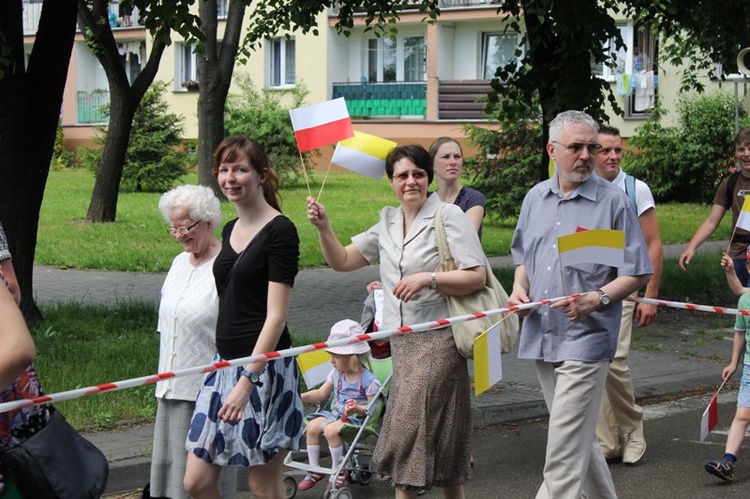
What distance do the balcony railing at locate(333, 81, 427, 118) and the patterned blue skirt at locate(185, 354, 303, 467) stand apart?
33785mm

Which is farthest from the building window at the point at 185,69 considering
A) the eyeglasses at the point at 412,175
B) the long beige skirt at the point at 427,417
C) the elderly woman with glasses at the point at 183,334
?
the long beige skirt at the point at 427,417

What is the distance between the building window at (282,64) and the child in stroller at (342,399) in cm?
3457

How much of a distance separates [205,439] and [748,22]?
33.1ft

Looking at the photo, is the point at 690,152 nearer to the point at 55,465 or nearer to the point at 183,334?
the point at 183,334

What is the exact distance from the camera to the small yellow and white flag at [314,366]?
5.91m

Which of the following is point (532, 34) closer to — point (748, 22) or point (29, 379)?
point (748, 22)

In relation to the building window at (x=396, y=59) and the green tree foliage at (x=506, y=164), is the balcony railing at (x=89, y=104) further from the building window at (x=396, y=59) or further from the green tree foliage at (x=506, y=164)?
the green tree foliage at (x=506, y=164)

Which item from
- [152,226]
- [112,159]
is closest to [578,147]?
[112,159]

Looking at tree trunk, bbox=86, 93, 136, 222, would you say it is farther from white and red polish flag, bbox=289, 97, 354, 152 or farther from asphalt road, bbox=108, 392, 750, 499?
white and red polish flag, bbox=289, 97, 354, 152

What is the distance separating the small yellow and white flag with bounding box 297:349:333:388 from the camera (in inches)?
233

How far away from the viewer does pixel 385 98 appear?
38938mm

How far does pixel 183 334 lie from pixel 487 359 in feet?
4.33

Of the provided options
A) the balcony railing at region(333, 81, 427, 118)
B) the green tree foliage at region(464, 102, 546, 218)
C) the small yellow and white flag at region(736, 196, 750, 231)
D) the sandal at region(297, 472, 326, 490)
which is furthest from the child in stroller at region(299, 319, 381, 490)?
the balcony railing at region(333, 81, 427, 118)

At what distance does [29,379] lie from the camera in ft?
10.5
